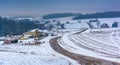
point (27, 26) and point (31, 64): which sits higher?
point (31, 64)

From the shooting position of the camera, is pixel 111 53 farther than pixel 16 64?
Yes

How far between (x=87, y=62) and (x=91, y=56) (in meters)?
3.53

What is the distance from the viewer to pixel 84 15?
14762 cm

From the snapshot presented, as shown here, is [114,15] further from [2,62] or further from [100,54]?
[2,62]

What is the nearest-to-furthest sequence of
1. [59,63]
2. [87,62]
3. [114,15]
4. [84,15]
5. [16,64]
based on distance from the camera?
[16,64] → [59,63] → [87,62] → [114,15] → [84,15]

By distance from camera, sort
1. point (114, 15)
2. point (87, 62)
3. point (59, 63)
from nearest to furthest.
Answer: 1. point (59, 63)
2. point (87, 62)
3. point (114, 15)

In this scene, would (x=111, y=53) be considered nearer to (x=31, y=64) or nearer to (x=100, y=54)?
(x=100, y=54)

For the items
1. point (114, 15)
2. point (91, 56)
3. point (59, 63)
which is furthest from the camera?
point (114, 15)

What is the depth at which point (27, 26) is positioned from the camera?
290ft

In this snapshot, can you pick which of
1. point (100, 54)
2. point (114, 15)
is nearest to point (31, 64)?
point (100, 54)

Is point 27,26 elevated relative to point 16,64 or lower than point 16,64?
lower

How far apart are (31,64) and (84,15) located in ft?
421

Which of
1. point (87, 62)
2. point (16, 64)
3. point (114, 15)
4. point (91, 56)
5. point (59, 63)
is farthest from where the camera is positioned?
point (114, 15)

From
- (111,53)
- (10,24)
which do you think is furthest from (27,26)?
(111,53)
